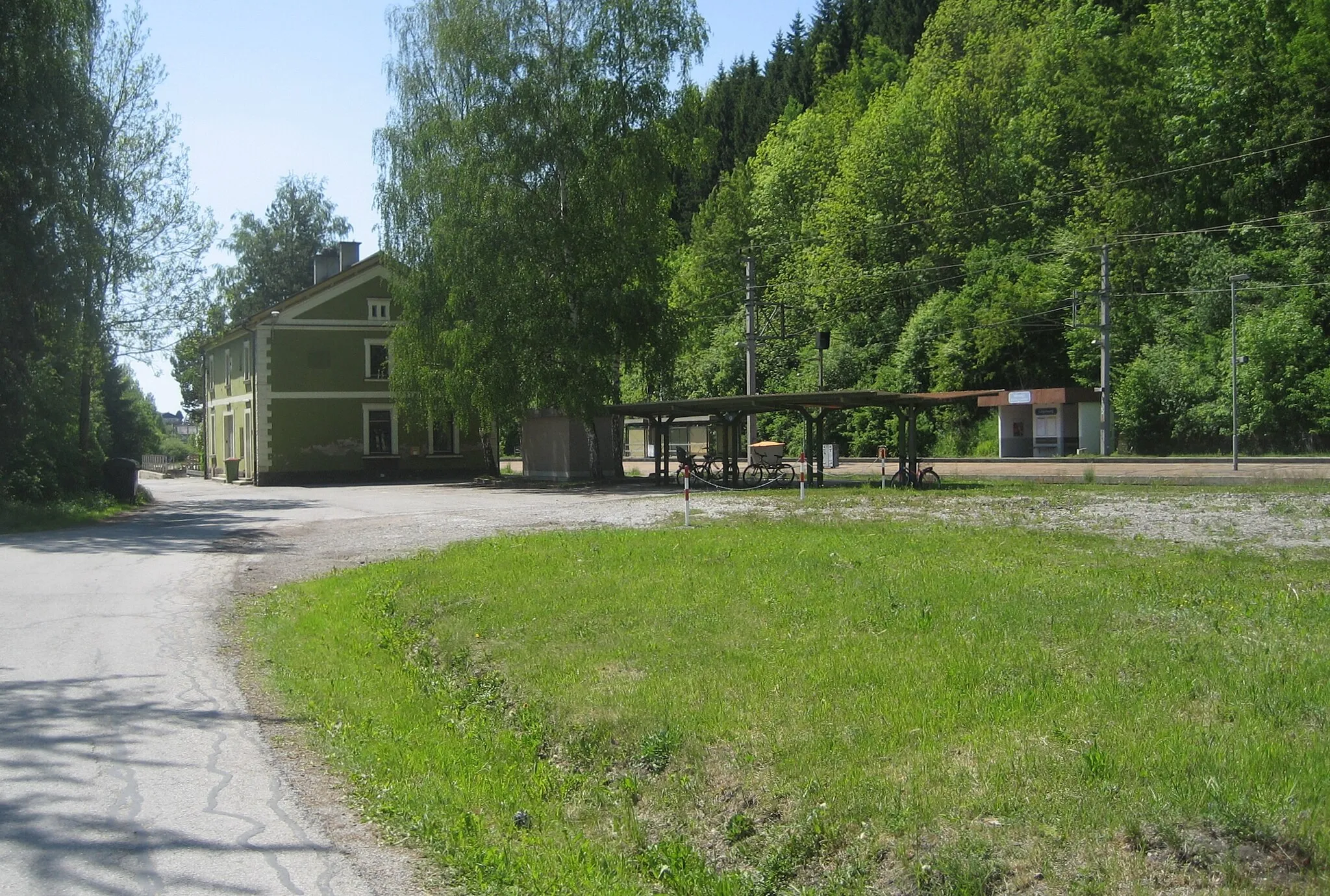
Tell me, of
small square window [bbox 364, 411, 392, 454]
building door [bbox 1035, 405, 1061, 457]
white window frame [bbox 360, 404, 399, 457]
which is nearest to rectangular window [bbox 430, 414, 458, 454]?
white window frame [bbox 360, 404, 399, 457]

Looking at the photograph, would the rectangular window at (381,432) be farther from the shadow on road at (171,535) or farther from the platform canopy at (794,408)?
the shadow on road at (171,535)

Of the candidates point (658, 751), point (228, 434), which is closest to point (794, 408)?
point (658, 751)

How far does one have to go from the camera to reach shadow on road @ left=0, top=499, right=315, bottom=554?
70.7ft

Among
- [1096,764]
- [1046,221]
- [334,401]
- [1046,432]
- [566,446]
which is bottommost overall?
[1096,764]

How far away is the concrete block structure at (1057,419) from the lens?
5219cm

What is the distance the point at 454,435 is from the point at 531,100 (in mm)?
18428

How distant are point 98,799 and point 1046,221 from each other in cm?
6444

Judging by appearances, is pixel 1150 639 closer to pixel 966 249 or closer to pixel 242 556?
pixel 242 556

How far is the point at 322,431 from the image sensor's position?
50375 mm

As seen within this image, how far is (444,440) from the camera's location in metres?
52.6

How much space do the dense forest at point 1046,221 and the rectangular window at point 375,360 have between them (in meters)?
13.3

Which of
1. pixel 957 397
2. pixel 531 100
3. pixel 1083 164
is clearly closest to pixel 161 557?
pixel 957 397

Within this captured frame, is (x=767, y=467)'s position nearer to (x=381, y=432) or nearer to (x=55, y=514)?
(x=55, y=514)

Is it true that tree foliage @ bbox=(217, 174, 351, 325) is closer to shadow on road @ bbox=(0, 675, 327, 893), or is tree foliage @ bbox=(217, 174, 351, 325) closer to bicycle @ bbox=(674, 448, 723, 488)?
bicycle @ bbox=(674, 448, 723, 488)
